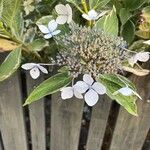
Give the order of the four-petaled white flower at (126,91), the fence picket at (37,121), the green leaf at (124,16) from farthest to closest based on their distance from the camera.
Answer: the fence picket at (37,121)
the green leaf at (124,16)
the four-petaled white flower at (126,91)

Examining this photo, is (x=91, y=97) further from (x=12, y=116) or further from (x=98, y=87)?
(x=12, y=116)

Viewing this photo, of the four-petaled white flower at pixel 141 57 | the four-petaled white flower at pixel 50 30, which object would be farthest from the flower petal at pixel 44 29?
the four-petaled white flower at pixel 141 57

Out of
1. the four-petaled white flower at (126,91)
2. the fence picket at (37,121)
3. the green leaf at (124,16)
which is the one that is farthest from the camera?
the fence picket at (37,121)

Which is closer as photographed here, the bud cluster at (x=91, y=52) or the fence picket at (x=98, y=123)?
the bud cluster at (x=91, y=52)

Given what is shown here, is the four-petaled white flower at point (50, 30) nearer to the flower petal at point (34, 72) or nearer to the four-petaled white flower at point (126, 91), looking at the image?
the flower petal at point (34, 72)

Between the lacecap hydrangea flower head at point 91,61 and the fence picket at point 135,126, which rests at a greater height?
the lacecap hydrangea flower head at point 91,61

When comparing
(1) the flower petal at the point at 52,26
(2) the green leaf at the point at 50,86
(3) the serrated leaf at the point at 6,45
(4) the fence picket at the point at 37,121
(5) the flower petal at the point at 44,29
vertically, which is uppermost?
(1) the flower petal at the point at 52,26

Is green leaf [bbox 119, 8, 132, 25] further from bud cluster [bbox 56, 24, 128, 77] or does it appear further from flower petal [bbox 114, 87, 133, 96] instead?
flower petal [bbox 114, 87, 133, 96]

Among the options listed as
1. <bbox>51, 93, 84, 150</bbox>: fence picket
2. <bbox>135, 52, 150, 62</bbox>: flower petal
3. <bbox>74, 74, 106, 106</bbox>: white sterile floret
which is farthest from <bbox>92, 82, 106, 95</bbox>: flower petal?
<bbox>51, 93, 84, 150</bbox>: fence picket
